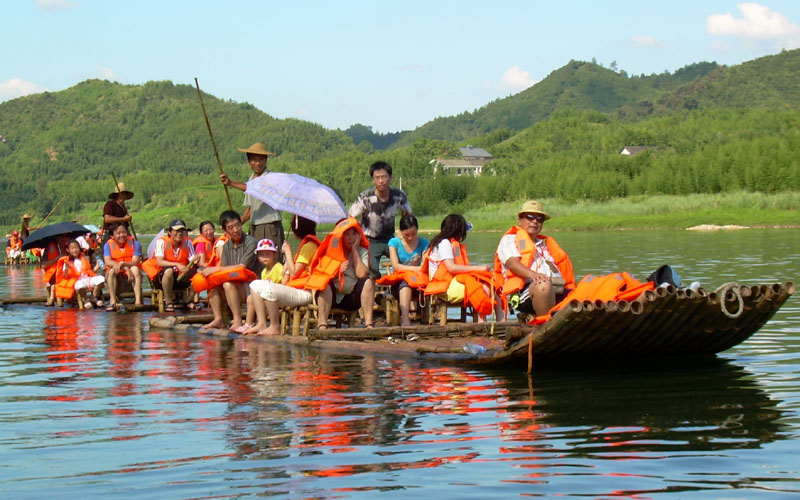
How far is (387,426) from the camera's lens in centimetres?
721

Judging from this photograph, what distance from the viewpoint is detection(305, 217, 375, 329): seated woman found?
11.0 m

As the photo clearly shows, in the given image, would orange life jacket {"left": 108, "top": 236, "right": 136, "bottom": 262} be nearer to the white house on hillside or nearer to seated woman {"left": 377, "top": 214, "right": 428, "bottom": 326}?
seated woman {"left": 377, "top": 214, "right": 428, "bottom": 326}

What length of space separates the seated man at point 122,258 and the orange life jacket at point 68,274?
3.90 feet

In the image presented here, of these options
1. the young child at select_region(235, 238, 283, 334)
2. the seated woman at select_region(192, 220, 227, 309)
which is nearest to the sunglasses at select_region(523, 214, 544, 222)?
the young child at select_region(235, 238, 283, 334)

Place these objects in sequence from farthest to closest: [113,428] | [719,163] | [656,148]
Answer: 1. [656,148]
2. [719,163]
3. [113,428]

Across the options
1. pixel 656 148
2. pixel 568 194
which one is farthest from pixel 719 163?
pixel 656 148

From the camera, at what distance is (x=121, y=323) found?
49.4 ft

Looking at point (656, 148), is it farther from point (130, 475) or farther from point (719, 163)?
point (130, 475)

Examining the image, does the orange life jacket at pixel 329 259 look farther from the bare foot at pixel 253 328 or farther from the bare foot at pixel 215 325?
the bare foot at pixel 215 325

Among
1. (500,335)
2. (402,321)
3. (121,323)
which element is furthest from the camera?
(121,323)

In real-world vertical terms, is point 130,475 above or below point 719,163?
below

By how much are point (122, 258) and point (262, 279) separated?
499cm

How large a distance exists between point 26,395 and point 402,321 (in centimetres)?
428

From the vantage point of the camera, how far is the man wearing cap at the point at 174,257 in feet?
51.7
